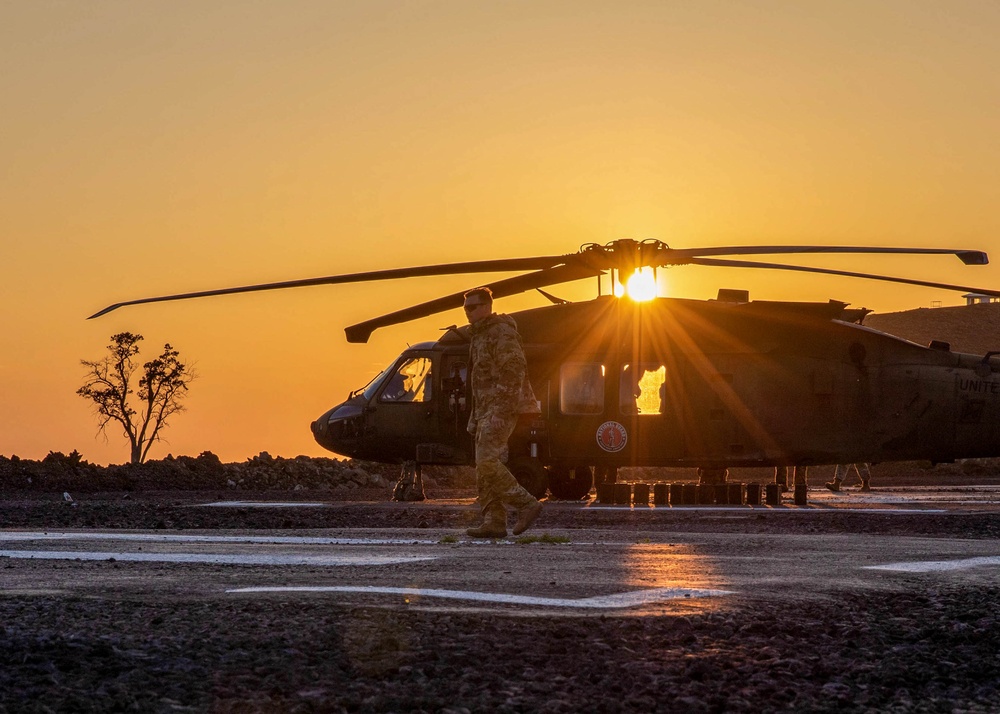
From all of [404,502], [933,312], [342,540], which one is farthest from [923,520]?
[933,312]

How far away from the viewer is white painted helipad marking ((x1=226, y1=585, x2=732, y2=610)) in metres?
6.38

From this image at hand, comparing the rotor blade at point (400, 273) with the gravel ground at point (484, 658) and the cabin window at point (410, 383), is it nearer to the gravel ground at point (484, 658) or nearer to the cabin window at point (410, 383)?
the cabin window at point (410, 383)

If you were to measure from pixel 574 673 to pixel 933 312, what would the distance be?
10913cm

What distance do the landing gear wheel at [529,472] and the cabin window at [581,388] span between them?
40.6 inches

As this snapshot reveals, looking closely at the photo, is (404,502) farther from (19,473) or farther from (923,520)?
(19,473)

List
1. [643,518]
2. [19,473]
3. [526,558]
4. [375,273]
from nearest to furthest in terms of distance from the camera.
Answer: [526,558]
[643,518]
[375,273]
[19,473]

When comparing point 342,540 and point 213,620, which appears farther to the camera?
point 342,540

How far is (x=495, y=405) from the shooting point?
1172cm

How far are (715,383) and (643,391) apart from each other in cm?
119

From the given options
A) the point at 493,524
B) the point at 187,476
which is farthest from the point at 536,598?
the point at 187,476

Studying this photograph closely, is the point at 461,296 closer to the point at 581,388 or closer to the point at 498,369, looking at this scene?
the point at 581,388

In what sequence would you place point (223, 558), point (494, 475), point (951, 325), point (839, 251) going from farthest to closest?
point (951, 325) < point (839, 251) < point (494, 475) < point (223, 558)

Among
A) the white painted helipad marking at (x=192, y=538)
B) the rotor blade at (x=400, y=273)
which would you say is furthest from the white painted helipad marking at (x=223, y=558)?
the rotor blade at (x=400, y=273)

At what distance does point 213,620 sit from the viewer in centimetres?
563
